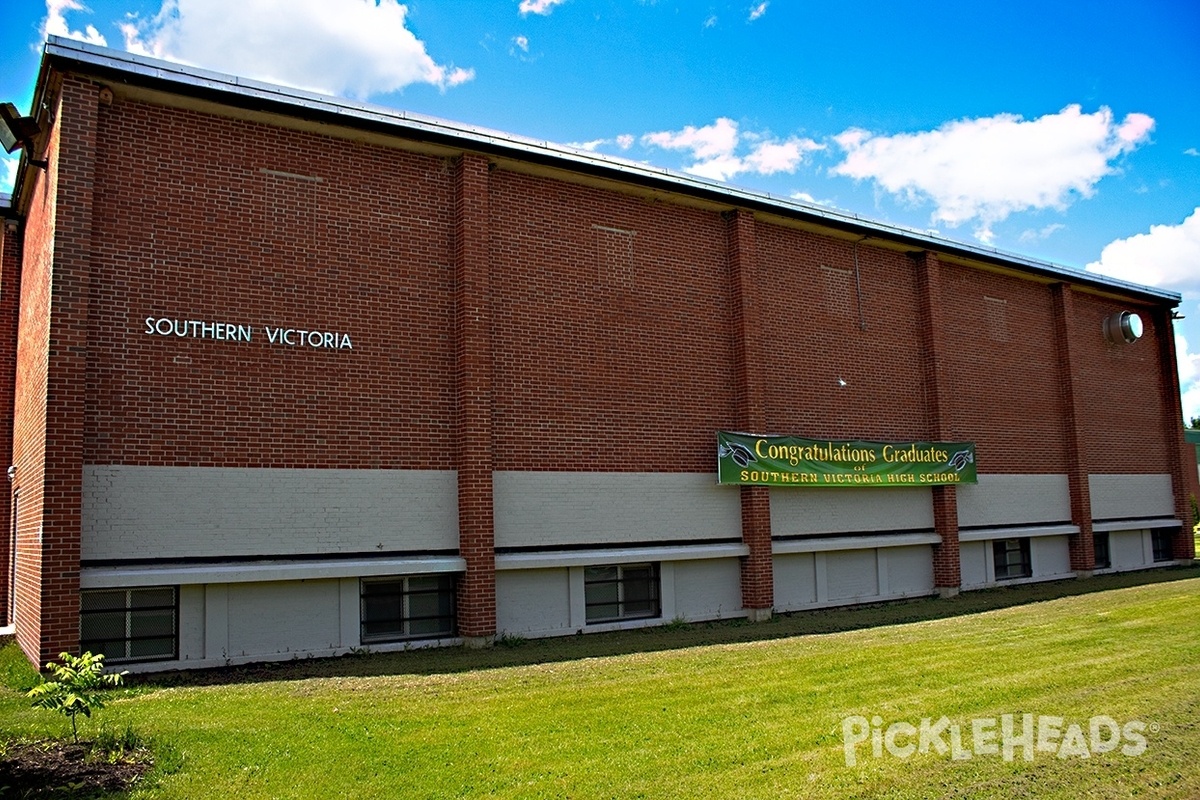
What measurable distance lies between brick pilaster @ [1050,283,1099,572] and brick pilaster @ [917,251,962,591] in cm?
509

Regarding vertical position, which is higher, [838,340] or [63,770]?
[838,340]

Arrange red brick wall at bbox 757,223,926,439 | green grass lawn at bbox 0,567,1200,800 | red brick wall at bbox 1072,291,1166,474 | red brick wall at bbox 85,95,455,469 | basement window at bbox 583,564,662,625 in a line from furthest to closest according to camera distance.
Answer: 1. red brick wall at bbox 1072,291,1166,474
2. red brick wall at bbox 757,223,926,439
3. basement window at bbox 583,564,662,625
4. red brick wall at bbox 85,95,455,469
5. green grass lawn at bbox 0,567,1200,800

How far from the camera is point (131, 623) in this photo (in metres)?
12.6

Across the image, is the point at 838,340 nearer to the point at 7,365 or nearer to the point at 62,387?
the point at 62,387

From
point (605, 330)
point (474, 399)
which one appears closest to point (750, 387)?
point (605, 330)

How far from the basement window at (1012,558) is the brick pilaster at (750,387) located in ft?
26.2

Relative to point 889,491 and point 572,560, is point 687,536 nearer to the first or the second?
point 572,560

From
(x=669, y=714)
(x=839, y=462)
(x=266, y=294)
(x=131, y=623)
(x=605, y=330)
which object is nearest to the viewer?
(x=669, y=714)

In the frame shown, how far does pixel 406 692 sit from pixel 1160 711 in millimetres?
8265

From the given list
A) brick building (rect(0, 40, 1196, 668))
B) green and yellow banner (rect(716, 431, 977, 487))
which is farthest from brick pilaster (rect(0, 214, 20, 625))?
green and yellow banner (rect(716, 431, 977, 487))

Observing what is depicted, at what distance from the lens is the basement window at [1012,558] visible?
75.1 ft

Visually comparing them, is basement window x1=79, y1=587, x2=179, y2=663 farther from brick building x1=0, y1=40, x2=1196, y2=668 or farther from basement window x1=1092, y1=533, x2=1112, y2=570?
basement window x1=1092, y1=533, x2=1112, y2=570

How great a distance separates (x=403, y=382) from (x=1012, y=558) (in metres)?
16.5

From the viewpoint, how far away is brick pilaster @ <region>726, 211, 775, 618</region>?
57.6 feet
